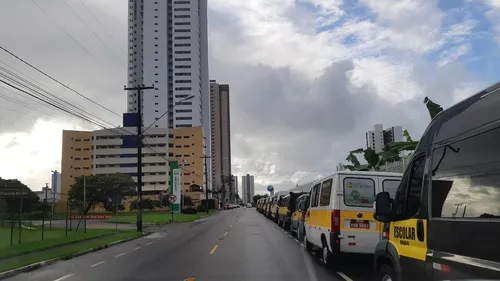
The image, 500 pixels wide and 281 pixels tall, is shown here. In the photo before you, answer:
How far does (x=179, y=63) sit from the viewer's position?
148625mm

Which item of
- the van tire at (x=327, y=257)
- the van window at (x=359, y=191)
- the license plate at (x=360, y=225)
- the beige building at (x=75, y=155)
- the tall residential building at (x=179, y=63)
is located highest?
the tall residential building at (x=179, y=63)

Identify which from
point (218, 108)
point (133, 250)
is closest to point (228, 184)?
point (218, 108)

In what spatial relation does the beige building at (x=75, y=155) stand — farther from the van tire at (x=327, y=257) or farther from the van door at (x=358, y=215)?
the van door at (x=358, y=215)

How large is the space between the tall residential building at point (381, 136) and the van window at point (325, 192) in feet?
57.5

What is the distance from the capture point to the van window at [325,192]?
11.8 metres

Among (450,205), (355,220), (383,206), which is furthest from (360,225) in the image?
Result: (450,205)

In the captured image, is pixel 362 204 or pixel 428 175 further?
pixel 362 204

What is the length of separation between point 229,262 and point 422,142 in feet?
29.9

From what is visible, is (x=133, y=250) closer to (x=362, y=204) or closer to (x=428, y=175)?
(x=362, y=204)

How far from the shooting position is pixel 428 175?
194 inches

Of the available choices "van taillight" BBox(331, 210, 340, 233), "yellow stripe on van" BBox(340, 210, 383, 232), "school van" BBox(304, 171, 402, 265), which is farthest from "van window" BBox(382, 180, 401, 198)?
"van taillight" BBox(331, 210, 340, 233)

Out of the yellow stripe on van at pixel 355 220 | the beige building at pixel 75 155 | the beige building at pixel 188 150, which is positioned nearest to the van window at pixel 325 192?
the yellow stripe on van at pixel 355 220

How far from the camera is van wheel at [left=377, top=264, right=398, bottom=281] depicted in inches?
234

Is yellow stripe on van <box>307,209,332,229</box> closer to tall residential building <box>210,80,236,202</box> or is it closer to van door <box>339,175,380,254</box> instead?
van door <box>339,175,380,254</box>
